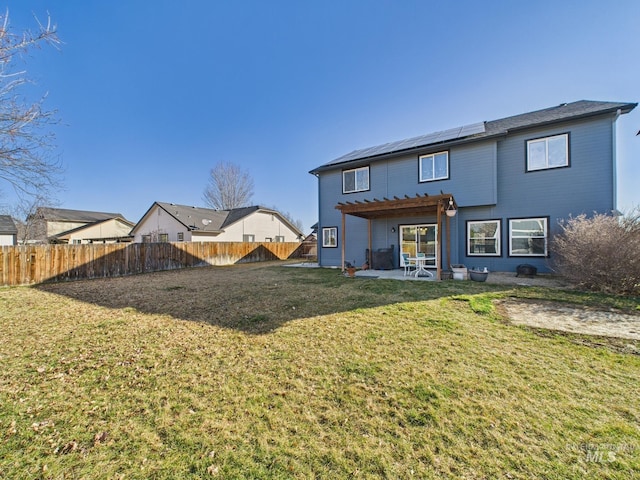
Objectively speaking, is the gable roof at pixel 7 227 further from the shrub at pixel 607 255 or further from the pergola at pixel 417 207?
the shrub at pixel 607 255

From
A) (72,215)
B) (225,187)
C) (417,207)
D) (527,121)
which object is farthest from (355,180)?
(72,215)

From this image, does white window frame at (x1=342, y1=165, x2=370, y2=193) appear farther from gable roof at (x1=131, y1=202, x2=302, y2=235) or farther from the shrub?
gable roof at (x1=131, y1=202, x2=302, y2=235)

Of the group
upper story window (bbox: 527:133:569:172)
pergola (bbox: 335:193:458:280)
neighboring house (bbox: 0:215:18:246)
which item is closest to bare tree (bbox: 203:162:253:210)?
neighboring house (bbox: 0:215:18:246)

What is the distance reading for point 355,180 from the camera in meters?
13.1

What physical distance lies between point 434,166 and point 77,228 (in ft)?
128

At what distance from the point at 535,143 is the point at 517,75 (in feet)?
8.99

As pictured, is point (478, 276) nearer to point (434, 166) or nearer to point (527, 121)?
point (434, 166)

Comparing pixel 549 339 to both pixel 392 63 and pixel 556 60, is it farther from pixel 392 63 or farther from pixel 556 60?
pixel 392 63

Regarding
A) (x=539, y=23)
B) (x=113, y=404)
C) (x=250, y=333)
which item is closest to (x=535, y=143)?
(x=539, y=23)

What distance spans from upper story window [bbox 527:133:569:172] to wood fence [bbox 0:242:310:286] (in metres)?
17.4

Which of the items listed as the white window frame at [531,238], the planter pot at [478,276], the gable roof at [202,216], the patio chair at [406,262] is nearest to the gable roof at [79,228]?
the gable roof at [202,216]

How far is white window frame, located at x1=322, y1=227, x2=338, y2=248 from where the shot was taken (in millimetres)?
13484

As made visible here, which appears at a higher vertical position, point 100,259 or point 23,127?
point 23,127

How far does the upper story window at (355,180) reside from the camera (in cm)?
1283
